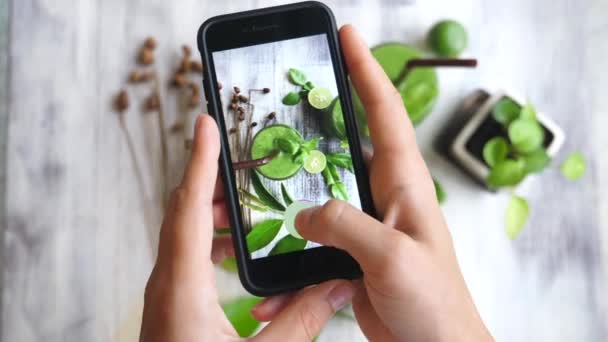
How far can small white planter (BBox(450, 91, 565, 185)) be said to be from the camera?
0.57 m

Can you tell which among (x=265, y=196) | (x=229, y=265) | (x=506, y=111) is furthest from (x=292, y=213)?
(x=506, y=111)

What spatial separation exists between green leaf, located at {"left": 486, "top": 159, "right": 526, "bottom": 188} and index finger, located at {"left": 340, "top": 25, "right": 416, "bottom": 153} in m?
0.14

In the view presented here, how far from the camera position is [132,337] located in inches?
23.3

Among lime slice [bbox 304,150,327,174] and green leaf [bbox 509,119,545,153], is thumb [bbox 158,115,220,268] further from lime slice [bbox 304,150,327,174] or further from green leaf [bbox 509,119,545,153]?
green leaf [bbox 509,119,545,153]

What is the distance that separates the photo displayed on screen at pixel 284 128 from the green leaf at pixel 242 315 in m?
0.15

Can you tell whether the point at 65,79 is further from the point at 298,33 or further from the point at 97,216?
the point at 298,33

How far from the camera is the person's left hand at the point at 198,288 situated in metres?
0.40

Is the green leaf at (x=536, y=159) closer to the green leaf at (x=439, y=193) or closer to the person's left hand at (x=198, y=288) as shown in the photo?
the green leaf at (x=439, y=193)

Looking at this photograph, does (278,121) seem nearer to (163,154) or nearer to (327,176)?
(327,176)

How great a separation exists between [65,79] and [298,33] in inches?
12.1

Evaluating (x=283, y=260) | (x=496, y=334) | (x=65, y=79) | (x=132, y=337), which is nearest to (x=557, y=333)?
(x=496, y=334)

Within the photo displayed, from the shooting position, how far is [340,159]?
463 millimetres

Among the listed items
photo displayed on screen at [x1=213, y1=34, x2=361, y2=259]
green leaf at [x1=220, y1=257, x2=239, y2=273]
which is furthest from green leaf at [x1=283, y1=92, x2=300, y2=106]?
green leaf at [x1=220, y1=257, x2=239, y2=273]

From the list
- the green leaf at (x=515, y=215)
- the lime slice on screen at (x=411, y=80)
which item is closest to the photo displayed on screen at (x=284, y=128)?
the lime slice on screen at (x=411, y=80)
